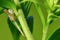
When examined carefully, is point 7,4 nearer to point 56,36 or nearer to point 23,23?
point 23,23

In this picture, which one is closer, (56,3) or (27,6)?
(56,3)

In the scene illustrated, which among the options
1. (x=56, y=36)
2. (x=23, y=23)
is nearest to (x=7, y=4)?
(x=23, y=23)

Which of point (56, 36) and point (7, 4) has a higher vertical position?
point (7, 4)

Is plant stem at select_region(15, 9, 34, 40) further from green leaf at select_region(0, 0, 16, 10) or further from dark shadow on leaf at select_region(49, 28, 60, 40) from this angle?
dark shadow on leaf at select_region(49, 28, 60, 40)

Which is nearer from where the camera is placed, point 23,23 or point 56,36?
point 23,23

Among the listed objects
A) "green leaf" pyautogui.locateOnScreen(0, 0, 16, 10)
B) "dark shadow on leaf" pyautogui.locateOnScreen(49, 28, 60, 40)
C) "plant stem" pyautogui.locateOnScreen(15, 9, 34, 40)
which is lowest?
"dark shadow on leaf" pyautogui.locateOnScreen(49, 28, 60, 40)

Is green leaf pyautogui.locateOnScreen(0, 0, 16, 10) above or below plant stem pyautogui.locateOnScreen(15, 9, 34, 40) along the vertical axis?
above

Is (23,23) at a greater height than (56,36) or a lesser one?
greater

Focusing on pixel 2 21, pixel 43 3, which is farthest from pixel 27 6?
pixel 2 21

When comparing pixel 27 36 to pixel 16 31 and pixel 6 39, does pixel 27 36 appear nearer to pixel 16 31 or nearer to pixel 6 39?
pixel 16 31

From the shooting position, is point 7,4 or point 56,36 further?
point 56,36

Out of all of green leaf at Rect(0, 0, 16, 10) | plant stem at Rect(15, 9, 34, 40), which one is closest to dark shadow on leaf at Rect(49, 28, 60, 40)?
plant stem at Rect(15, 9, 34, 40)
